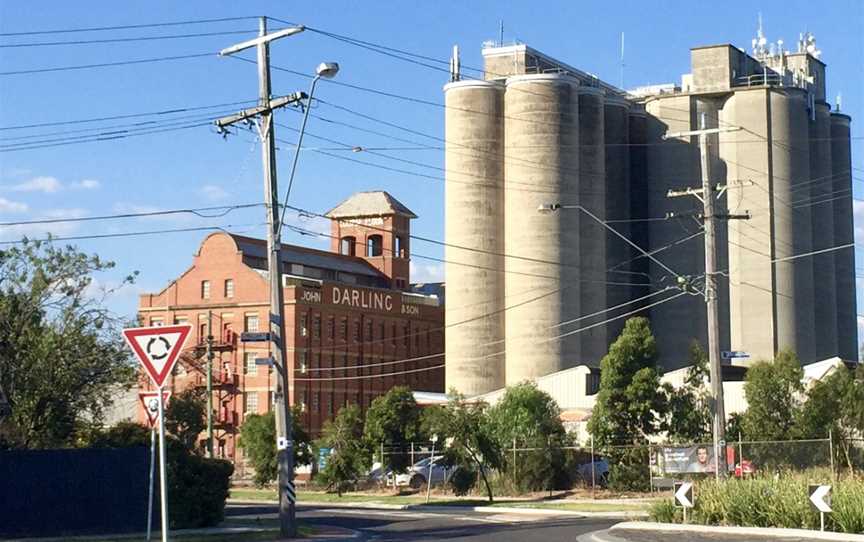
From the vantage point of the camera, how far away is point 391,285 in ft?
324

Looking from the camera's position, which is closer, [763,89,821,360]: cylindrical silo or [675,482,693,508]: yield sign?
[675,482,693,508]: yield sign

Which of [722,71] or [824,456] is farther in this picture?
[722,71]

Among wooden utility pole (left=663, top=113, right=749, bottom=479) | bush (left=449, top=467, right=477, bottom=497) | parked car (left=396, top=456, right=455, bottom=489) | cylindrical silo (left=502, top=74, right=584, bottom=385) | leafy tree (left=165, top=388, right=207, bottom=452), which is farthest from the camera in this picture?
cylindrical silo (left=502, top=74, right=584, bottom=385)

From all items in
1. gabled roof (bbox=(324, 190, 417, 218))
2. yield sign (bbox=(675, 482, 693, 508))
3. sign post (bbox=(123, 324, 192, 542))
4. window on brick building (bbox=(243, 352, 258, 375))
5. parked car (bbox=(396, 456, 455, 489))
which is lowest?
parked car (bbox=(396, 456, 455, 489))

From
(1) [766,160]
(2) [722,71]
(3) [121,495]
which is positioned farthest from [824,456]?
(2) [722,71]

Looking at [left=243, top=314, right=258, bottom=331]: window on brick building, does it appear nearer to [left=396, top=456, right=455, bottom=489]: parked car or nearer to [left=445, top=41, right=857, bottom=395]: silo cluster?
[left=445, top=41, right=857, bottom=395]: silo cluster

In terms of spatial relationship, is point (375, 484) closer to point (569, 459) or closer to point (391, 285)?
point (569, 459)

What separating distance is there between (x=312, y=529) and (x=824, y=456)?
76.3 feet

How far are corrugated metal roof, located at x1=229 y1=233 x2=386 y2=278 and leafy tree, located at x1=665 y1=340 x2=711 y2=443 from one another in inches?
1639

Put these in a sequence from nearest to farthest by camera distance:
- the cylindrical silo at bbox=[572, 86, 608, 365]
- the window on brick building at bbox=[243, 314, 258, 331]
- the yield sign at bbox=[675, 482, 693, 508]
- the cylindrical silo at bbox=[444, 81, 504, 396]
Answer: the yield sign at bbox=[675, 482, 693, 508], the window on brick building at bbox=[243, 314, 258, 331], the cylindrical silo at bbox=[444, 81, 504, 396], the cylindrical silo at bbox=[572, 86, 608, 365]

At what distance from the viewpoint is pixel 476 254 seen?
88188mm

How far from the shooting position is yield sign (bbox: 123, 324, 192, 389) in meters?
16.0

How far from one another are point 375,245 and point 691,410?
5235 cm

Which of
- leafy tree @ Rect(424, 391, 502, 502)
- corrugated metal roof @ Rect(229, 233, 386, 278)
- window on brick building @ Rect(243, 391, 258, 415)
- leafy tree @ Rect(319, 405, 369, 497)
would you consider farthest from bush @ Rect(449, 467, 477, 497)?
corrugated metal roof @ Rect(229, 233, 386, 278)
